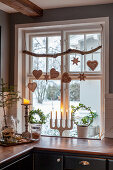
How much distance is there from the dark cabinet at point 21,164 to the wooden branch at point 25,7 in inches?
72.4

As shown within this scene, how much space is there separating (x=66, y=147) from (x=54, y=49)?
1633mm

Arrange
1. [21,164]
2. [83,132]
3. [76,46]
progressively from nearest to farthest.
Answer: [21,164] < [83,132] < [76,46]

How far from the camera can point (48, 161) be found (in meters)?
2.88

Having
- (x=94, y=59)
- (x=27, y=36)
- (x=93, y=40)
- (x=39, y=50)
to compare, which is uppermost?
(x=27, y=36)

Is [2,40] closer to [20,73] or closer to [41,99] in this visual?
[20,73]

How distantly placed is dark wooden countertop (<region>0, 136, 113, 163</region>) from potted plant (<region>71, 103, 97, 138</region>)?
0.30 m

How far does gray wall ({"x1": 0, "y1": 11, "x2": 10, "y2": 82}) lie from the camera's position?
3842 mm

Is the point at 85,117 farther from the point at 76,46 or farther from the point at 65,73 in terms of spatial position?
the point at 76,46

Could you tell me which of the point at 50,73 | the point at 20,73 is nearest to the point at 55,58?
the point at 50,73

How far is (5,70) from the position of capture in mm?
3906

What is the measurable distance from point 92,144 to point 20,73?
64.1 inches

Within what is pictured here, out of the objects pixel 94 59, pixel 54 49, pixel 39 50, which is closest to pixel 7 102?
pixel 39 50

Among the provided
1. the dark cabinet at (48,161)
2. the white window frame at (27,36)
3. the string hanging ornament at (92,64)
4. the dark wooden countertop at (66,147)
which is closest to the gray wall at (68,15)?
the white window frame at (27,36)

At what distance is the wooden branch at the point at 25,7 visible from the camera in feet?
10.5
